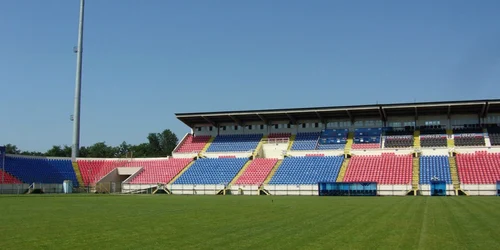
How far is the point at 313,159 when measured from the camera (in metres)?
60.9

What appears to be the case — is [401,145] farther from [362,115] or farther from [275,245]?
[275,245]

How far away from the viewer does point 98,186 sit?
63.2 metres

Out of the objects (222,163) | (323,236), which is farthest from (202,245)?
(222,163)

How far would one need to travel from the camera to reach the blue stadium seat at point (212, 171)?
58.9 metres

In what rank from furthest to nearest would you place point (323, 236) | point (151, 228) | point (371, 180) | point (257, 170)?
point (257, 170) → point (371, 180) → point (151, 228) → point (323, 236)

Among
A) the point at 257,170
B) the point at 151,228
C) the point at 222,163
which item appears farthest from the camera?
the point at 222,163

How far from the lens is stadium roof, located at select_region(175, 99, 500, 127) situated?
60.1 meters

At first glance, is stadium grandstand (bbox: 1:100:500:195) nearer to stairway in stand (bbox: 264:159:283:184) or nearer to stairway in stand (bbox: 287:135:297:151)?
stairway in stand (bbox: 287:135:297:151)

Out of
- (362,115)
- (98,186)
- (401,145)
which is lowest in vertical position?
(98,186)

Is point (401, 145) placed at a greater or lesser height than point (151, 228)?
greater

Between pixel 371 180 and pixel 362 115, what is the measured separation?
16.4 metres

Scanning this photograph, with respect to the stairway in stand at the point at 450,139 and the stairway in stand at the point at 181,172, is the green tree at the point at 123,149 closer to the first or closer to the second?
the stairway in stand at the point at 181,172

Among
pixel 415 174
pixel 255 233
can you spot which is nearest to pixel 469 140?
pixel 415 174

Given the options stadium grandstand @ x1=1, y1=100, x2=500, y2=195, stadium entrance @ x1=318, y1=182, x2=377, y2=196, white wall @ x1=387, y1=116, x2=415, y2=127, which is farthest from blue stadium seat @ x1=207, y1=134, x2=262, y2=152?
stadium entrance @ x1=318, y1=182, x2=377, y2=196
